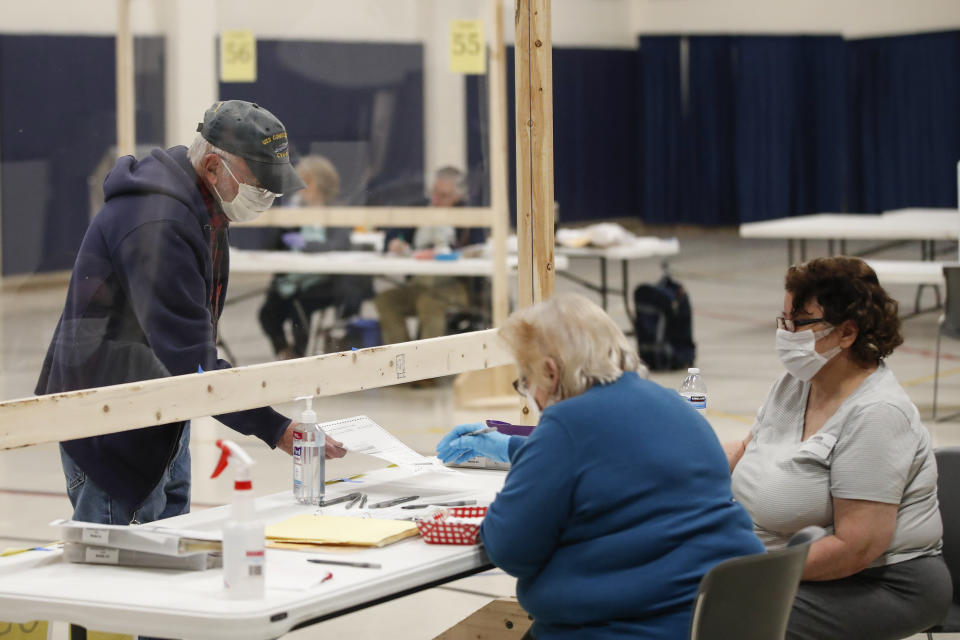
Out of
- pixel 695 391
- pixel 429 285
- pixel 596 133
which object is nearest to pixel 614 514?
pixel 695 391

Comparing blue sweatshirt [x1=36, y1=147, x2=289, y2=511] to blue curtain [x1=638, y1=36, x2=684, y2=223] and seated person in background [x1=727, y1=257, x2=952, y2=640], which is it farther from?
blue curtain [x1=638, y1=36, x2=684, y2=223]

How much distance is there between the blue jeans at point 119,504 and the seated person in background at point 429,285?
4.01 metres

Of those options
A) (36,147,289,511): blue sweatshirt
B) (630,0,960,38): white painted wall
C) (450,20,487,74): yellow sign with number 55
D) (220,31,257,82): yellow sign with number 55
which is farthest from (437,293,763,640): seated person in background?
(630,0,960,38): white painted wall

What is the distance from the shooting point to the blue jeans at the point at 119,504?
271 centimetres

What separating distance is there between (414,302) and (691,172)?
12028 millimetres

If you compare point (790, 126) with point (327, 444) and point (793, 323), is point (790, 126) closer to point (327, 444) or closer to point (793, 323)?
point (793, 323)

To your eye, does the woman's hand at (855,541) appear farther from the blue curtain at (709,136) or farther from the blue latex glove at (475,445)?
the blue curtain at (709,136)

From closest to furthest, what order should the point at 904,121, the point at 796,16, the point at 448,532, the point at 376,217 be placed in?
the point at 448,532 → the point at 376,217 → the point at 904,121 → the point at 796,16

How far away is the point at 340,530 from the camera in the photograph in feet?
8.01

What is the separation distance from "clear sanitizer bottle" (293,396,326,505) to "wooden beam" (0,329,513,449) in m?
0.11

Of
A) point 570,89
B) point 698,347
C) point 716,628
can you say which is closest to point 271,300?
point 698,347

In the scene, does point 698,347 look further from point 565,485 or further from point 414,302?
point 565,485

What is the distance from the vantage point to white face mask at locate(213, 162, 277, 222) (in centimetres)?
275

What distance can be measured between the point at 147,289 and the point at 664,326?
19.3ft
